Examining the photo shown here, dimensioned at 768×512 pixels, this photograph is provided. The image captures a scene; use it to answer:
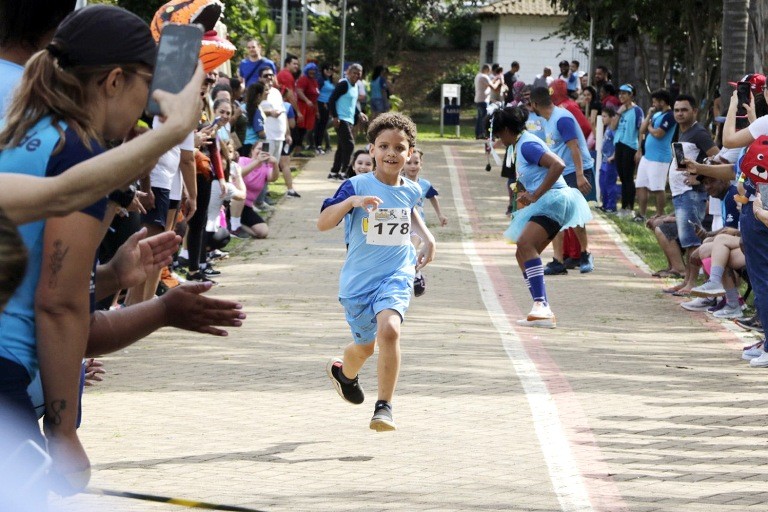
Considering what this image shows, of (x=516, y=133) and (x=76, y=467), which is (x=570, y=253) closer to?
(x=516, y=133)

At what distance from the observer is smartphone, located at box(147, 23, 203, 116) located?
3025 mm

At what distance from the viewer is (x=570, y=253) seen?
1633 centimetres

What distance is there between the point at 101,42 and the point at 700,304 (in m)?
10.7

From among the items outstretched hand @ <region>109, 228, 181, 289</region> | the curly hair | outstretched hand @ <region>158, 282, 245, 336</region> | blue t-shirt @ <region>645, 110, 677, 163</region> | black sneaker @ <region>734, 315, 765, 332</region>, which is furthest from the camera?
blue t-shirt @ <region>645, 110, 677, 163</region>

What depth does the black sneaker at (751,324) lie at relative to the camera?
12.0 metres

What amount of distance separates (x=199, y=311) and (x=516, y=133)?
9.59 meters

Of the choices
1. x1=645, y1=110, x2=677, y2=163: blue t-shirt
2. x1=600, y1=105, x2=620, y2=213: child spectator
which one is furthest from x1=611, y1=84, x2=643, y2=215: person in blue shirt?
x1=645, y1=110, x2=677, y2=163: blue t-shirt

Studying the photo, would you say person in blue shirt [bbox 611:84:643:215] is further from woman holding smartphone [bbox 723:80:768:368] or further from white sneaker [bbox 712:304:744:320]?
woman holding smartphone [bbox 723:80:768:368]

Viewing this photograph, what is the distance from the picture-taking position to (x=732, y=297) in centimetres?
1285

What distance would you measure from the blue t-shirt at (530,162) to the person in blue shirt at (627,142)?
9.44m

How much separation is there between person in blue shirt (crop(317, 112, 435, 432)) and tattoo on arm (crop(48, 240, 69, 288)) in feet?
13.5

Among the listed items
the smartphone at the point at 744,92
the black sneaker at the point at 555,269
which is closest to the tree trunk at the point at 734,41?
the black sneaker at the point at 555,269

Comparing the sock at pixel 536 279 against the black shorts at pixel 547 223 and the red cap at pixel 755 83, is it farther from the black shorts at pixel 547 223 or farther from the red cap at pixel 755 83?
the red cap at pixel 755 83

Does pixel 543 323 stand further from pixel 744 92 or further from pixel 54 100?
pixel 54 100
